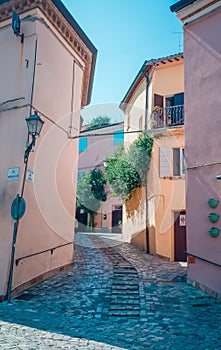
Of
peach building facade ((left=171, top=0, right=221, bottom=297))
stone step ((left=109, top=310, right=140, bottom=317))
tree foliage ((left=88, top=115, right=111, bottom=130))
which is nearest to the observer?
stone step ((left=109, top=310, right=140, bottom=317))

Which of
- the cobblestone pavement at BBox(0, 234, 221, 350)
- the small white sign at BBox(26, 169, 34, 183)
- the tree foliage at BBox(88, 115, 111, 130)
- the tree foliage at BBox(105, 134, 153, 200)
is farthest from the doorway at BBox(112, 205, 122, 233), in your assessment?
the small white sign at BBox(26, 169, 34, 183)

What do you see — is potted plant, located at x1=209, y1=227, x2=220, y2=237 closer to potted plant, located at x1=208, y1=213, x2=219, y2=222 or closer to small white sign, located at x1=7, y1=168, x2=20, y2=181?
potted plant, located at x1=208, y1=213, x2=219, y2=222

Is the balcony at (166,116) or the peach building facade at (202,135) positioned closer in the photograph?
the peach building facade at (202,135)

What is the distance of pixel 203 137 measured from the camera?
26.0ft

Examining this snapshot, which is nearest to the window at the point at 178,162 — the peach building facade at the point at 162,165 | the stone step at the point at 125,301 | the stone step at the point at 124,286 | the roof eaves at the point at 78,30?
the peach building facade at the point at 162,165

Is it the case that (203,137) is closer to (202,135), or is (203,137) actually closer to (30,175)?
(202,135)

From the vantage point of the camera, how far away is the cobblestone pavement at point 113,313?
179 inches

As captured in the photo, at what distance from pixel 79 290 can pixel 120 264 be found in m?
2.87

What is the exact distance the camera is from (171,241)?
39.3 ft

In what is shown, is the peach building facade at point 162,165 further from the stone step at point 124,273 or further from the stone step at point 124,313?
the stone step at point 124,313

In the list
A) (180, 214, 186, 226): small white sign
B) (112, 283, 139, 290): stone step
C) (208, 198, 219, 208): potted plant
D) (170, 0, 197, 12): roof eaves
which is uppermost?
(170, 0, 197, 12): roof eaves

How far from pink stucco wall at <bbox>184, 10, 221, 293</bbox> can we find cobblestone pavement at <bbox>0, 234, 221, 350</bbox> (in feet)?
3.26

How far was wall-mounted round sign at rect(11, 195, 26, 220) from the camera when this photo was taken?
6.79 metres

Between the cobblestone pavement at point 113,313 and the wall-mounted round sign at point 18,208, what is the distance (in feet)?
6.03
